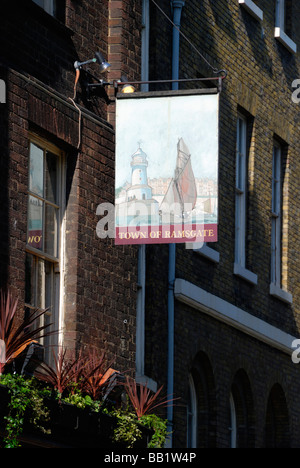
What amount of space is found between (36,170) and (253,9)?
863cm

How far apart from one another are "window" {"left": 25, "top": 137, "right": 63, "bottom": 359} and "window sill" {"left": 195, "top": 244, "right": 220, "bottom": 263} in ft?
15.6

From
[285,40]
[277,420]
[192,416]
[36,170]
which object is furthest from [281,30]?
[36,170]

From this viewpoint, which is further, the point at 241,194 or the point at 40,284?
the point at 241,194

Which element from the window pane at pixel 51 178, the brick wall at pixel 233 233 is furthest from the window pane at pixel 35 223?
the brick wall at pixel 233 233

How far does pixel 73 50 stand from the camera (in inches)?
608

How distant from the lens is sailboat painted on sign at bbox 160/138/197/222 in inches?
567

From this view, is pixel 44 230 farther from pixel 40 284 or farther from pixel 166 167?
pixel 166 167

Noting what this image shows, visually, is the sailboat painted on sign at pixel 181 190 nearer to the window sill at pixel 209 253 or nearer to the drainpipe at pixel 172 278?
the drainpipe at pixel 172 278

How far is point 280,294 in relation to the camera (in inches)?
895

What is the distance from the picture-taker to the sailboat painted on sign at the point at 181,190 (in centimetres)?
1441

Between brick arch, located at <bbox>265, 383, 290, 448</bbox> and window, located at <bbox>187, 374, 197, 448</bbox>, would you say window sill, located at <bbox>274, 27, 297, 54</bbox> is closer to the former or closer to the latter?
brick arch, located at <bbox>265, 383, 290, 448</bbox>

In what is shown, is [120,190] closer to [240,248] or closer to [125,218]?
[125,218]

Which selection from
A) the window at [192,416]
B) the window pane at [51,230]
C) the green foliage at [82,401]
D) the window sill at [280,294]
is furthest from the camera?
the window sill at [280,294]

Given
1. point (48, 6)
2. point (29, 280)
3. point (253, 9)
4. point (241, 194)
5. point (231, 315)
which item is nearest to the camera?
point (29, 280)
